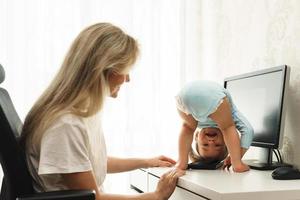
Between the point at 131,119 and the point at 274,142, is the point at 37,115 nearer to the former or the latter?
the point at 274,142

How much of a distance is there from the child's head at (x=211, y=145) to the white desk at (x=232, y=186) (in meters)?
0.13

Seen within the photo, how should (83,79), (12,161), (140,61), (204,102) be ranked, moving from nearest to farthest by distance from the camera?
(12,161) < (83,79) < (204,102) < (140,61)

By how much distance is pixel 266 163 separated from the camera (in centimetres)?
140

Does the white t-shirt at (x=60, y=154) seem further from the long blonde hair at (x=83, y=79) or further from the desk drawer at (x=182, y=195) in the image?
the desk drawer at (x=182, y=195)

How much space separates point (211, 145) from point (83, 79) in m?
0.57

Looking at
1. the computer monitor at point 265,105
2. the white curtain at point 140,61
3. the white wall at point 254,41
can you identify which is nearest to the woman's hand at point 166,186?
the computer monitor at point 265,105

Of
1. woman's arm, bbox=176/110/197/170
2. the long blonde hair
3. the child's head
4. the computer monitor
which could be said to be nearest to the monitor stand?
the computer monitor

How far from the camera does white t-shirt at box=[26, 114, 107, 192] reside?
0.99 m

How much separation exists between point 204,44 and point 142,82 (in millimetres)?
429

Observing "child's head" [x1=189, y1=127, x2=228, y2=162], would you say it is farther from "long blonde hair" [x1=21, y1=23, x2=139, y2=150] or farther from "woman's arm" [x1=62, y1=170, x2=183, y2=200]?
"long blonde hair" [x1=21, y1=23, x2=139, y2=150]

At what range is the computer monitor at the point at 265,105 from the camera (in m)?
1.30

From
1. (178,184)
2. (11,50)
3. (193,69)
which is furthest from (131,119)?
(178,184)

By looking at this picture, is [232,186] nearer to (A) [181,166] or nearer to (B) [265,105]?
(A) [181,166]

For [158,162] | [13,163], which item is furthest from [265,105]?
[13,163]
